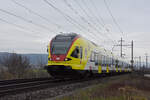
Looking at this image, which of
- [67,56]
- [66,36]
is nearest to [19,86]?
[67,56]

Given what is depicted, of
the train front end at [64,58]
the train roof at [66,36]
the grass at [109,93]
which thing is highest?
the train roof at [66,36]

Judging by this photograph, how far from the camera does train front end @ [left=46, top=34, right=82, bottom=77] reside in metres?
14.7

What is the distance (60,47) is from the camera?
15.2 m

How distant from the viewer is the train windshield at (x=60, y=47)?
15.0m

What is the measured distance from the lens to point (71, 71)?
14688 mm

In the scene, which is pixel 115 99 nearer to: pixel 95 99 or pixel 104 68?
pixel 95 99

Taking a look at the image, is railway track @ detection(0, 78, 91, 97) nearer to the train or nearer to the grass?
the train

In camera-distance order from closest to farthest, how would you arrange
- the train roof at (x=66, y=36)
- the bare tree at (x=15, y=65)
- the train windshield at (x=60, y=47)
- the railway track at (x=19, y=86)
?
the railway track at (x=19, y=86), the train windshield at (x=60, y=47), the train roof at (x=66, y=36), the bare tree at (x=15, y=65)

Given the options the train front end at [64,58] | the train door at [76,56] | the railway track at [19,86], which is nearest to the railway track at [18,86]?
the railway track at [19,86]

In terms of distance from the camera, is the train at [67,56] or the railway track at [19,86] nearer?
the railway track at [19,86]

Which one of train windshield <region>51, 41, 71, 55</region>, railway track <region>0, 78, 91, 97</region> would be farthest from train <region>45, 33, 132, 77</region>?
railway track <region>0, 78, 91, 97</region>

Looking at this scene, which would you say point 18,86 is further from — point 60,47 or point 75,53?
point 75,53

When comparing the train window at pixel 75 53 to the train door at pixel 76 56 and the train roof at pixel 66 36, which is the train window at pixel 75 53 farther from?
the train roof at pixel 66 36

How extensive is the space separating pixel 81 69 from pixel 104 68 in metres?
8.31
